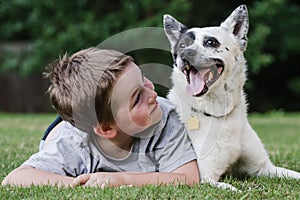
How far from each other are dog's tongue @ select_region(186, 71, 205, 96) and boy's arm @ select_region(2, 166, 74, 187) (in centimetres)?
81

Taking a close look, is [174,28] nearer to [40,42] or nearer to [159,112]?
[159,112]

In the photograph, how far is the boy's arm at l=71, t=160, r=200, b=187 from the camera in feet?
9.05

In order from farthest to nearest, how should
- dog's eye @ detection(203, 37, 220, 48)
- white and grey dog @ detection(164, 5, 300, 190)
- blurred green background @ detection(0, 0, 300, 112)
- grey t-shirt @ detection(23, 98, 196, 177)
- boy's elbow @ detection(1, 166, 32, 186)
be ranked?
blurred green background @ detection(0, 0, 300, 112), dog's eye @ detection(203, 37, 220, 48), white and grey dog @ detection(164, 5, 300, 190), grey t-shirt @ detection(23, 98, 196, 177), boy's elbow @ detection(1, 166, 32, 186)

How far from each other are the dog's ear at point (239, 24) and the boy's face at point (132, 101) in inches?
29.0

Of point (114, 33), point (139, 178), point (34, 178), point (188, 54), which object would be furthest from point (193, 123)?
point (114, 33)

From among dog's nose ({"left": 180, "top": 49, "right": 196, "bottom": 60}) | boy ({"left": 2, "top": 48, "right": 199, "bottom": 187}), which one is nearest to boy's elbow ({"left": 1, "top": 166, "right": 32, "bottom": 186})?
boy ({"left": 2, "top": 48, "right": 199, "bottom": 187})

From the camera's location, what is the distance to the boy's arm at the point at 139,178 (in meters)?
2.76

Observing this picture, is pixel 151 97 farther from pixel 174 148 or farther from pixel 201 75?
pixel 201 75

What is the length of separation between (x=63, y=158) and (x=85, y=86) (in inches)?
17.2

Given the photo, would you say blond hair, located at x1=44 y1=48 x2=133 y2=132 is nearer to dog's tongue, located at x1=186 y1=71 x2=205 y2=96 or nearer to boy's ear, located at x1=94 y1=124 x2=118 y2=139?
boy's ear, located at x1=94 y1=124 x2=118 y2=139

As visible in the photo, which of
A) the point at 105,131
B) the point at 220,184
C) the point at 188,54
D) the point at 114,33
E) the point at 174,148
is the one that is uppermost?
the point at 188,54

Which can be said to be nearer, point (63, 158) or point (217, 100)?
point (63, 158)

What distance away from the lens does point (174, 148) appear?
2986mm

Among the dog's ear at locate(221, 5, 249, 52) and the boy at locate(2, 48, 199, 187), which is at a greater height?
the dog's ear at locate(221, 5, 249, 52)
